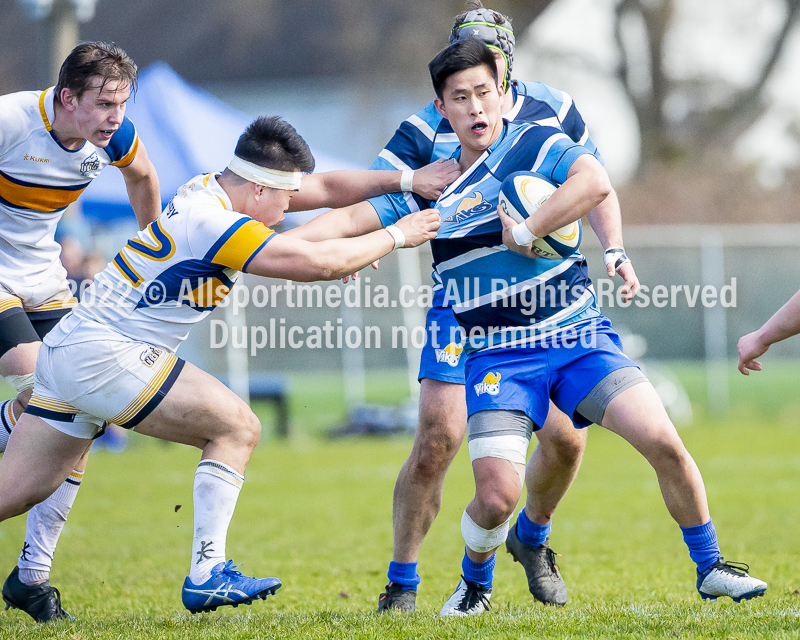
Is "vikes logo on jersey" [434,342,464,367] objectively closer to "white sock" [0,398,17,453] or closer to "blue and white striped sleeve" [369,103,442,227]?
"blue and white striped sleeve" [369,103,442,227]

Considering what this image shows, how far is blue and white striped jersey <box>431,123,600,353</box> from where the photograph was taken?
397 cm

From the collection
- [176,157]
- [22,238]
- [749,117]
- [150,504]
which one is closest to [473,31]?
[22,238]

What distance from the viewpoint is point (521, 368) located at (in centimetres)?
395

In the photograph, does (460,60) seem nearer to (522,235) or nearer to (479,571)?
(522,235)

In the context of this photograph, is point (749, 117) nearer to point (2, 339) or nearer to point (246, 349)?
point (246, 349)

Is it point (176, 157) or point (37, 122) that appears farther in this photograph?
point (176, 157)

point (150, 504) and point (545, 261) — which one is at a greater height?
point (545, 261)

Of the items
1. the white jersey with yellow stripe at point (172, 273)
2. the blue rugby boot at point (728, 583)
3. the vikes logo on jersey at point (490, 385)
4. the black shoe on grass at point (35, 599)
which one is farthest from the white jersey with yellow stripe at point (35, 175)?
the blue rugby boot at point (728, 583)

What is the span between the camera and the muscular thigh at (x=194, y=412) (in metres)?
3.68

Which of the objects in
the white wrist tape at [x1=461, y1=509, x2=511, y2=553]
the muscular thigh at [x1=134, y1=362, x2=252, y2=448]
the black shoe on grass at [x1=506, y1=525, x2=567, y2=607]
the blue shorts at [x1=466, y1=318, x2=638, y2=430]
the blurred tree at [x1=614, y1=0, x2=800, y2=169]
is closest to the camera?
the muscular thigh at [x1=134, y1=362, x2=252, y2=448]

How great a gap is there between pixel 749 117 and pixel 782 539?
22472 mm

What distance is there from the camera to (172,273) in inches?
144

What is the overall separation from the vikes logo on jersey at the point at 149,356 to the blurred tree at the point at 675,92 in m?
24.0

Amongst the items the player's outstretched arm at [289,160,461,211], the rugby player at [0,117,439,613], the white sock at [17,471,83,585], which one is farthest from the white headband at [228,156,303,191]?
the white sock at [17,471,83,585]
